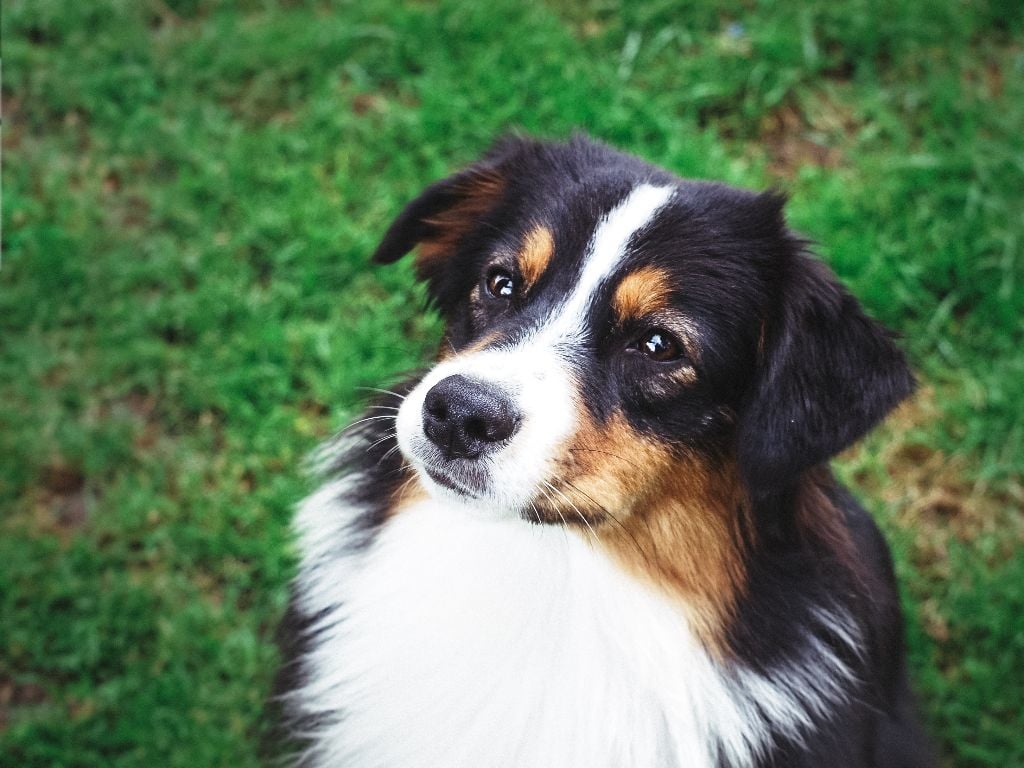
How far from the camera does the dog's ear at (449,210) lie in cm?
292

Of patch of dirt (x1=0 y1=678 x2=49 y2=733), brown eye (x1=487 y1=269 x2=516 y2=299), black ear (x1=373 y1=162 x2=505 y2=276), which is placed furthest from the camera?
patch of dirt (x1=0 y1=678 x2=49 y2=733)

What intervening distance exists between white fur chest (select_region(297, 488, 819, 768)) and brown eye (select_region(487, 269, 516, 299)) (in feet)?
1.92

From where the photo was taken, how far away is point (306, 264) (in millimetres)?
4738

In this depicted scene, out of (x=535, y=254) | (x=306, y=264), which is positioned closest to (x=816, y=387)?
(x=535, y=254)

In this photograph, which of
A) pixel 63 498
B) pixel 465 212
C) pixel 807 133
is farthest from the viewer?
pixel 807 133

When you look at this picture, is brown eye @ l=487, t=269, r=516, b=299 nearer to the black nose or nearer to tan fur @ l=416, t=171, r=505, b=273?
tan fur @ l=416, t=171, r=505, b=273

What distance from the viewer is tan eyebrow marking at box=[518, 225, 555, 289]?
257 centimetres

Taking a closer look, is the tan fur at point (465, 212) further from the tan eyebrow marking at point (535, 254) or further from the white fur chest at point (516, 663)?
the white fur chest at point (516, 663)

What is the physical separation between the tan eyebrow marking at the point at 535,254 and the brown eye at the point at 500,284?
0.19 ft

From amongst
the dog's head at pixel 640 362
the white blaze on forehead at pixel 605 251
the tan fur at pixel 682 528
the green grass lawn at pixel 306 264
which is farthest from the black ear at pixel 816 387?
the green grass lawn at pixel 306 264

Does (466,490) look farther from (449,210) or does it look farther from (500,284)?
(449,210)

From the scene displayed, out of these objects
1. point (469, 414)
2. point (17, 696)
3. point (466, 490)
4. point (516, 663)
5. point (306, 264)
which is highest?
point (469, 414)

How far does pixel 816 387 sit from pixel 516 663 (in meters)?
1.05

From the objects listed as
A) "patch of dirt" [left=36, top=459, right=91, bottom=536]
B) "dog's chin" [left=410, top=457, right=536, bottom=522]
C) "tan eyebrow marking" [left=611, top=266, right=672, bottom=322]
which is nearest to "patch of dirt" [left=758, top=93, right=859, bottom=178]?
"tan eyebrow marking" [left=611, top=266, right=672, bottom=322]
